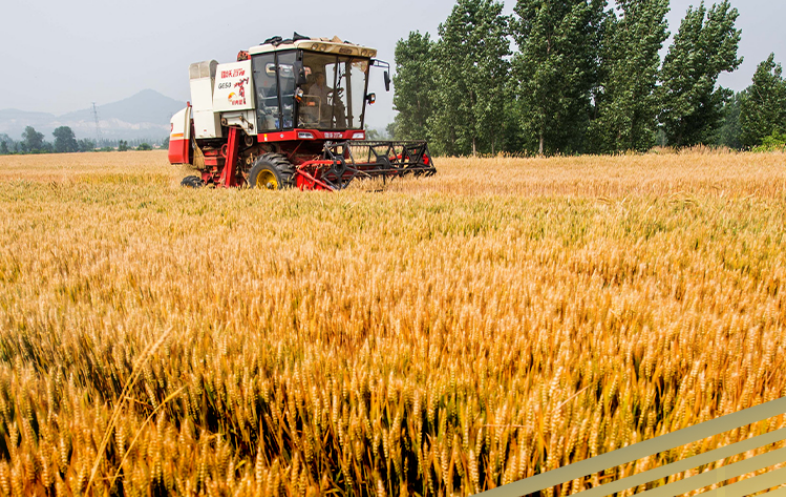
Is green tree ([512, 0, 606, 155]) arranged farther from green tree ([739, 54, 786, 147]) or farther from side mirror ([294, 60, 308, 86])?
side mirror ([294, 60, 308, 86])

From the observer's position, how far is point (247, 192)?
26.2 feet

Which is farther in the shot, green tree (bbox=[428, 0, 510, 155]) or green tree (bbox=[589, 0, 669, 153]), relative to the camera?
green tree (bbox=[428, 0, 510, 155])

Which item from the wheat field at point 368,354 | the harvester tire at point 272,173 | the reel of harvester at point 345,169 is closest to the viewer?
the wheat field at point 368,354

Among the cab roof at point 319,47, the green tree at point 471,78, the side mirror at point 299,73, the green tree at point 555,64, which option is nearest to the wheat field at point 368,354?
the side mirror at point 299,73

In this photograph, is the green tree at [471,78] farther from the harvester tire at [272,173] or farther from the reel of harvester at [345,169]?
the harvester tire at [272,173]

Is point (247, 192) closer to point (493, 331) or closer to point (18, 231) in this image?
point (18, 231)

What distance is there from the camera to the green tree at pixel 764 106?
4041 centimetres

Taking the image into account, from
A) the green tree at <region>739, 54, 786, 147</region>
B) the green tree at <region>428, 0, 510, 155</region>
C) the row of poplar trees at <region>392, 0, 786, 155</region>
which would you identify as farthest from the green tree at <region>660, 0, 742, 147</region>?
the green tree at <region>428, 0, 510, 155</region>

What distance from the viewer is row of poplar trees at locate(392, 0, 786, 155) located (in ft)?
105

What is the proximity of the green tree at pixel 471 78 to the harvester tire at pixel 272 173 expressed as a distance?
28.5 m

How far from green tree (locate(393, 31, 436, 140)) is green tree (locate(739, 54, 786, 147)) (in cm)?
2944

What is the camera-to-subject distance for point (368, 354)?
72.1 inches

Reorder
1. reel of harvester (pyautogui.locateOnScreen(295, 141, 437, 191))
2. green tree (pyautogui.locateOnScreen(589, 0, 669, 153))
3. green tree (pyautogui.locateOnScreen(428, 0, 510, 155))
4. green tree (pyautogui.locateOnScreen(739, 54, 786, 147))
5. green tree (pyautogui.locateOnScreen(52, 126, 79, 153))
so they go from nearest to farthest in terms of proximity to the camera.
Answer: reel of harvester (pyautogui.locateOnScreen(295, 141, 437, 191)), green tree (pyautogui.locateOnScreen(589, 0, 669, 153)), green tree (pyautogui.locateOnScreen(428, 0, 510, 155)), green tree (pyautogui.locateOnScreen(739, 54, 786, 147)), green tree (pyautogui.locateOnScreen(52, 126, 79, 153))

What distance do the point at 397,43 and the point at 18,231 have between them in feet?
158
